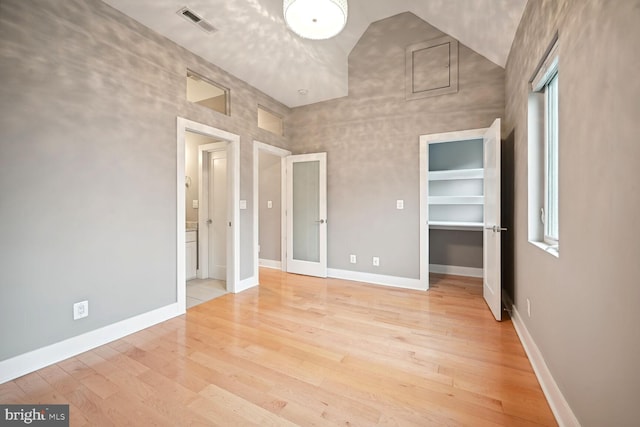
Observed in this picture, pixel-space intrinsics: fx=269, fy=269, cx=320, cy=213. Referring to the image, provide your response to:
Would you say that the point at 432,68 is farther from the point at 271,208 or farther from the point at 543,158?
the point at 271,208

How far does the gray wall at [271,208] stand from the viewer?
16.4 feet

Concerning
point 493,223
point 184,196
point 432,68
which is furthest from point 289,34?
point 493,223

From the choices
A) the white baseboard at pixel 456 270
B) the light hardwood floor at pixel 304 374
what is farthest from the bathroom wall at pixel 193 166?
the white baseboard at pixel 456 270

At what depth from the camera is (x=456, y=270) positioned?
175 inches

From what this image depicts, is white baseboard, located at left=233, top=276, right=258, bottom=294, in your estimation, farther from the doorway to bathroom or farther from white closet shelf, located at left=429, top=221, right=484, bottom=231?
white closet shelf, located at left=429, top=221, right=484, bottom=231

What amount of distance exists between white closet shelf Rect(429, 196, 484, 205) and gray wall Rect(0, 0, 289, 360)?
375 cm

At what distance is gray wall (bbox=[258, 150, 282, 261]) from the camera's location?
4984 millimetres

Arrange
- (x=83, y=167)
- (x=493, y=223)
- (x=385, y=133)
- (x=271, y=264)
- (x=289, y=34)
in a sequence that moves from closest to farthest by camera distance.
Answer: (x=83, y=167), (x=493, y=223), (x=289, y=34), (x=385, y=133), (x=271, y=264)

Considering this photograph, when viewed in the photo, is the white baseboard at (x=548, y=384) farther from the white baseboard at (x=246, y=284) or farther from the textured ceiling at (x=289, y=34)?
the white baseboard at (x=246, y=284)

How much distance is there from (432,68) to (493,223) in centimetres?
219

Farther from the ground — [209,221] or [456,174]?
[456,174]

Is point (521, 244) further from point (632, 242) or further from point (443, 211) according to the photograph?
point (443, 211)

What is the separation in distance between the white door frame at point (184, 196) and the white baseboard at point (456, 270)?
325cm

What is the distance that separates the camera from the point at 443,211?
4.68 meters
